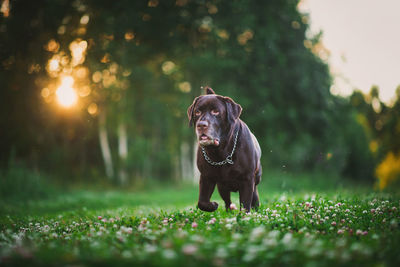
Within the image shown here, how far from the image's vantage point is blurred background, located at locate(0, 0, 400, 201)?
59.1 feet

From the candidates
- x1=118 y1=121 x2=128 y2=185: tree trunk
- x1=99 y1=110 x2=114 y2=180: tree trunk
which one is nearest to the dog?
x1=118 y1=121 x2=128 y2=185: tree trunk

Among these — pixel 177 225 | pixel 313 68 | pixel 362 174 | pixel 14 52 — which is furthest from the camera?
pixel 362 174

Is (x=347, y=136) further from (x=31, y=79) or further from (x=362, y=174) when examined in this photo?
(x=31, y=79)

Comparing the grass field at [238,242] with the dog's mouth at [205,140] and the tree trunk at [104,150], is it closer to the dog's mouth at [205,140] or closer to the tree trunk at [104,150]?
the dog's mouth at [205,140]

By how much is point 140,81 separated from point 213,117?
64.5ft

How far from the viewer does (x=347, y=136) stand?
31984mm

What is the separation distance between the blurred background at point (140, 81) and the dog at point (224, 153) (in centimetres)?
1243

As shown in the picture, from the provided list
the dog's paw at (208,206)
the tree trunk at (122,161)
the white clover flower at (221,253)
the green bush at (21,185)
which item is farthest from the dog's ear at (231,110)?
the tree trunk at (122,161)

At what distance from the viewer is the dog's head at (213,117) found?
16.3 ft

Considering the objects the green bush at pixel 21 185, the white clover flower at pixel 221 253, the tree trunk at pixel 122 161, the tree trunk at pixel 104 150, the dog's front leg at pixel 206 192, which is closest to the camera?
the white clover flower at pixel 221 253

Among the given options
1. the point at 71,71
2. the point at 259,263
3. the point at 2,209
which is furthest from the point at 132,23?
the point at 259,263

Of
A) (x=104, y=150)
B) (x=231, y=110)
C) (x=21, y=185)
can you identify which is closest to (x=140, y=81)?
(x=104, y=150)

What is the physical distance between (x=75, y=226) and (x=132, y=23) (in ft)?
48.5

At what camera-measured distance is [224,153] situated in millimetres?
5348
